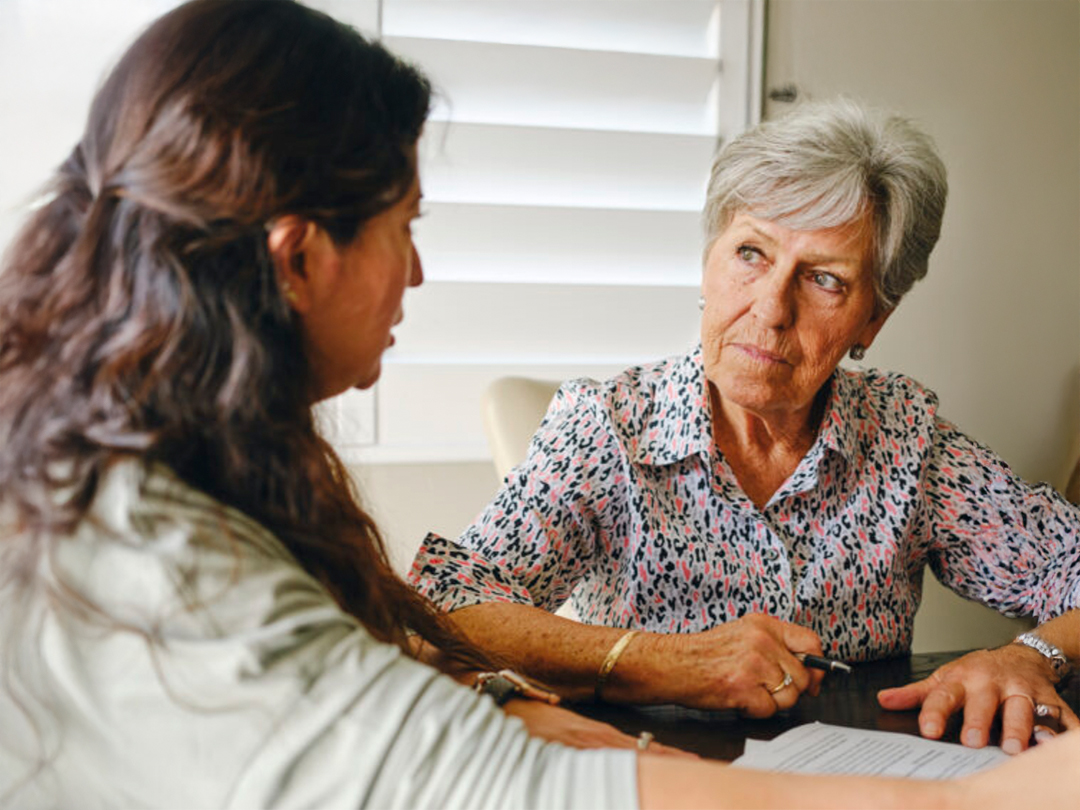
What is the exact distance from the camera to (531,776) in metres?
0.64

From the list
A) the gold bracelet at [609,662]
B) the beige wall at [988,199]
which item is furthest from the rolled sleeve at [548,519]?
the beige wall at [988,199]

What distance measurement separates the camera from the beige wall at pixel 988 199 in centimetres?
244

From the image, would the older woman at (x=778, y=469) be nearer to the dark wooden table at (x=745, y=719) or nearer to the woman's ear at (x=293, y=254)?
the dark wooden table at (x=745, y=719)

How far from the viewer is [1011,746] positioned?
3.61ft

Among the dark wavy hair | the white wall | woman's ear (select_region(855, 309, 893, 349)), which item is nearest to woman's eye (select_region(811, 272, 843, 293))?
woman's ear (select_region(855, 309, 893, 349))

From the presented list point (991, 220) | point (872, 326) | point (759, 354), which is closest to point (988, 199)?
point (991, 220)

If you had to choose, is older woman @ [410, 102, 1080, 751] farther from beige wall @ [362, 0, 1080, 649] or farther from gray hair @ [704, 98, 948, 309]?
beige wall @ [362, 0, 1080, 649]

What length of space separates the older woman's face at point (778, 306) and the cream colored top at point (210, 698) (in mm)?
938

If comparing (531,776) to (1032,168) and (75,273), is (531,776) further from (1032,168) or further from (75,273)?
(1032,168)

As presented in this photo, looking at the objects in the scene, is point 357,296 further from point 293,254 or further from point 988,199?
point 988,199

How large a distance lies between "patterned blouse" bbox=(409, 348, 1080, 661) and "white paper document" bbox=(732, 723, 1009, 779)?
0.39 metres

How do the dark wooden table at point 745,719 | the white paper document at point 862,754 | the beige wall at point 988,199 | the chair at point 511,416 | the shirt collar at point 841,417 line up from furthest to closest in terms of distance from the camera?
the beige wall at point 988,199 < the chair at point 511,416 < the shirt collar at point 841,417 < the dark wooden table at point 745,719 < the white paper document at point 862,754

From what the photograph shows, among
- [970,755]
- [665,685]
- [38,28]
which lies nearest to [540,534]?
[665,685]

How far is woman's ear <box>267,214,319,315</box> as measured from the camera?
72cm
